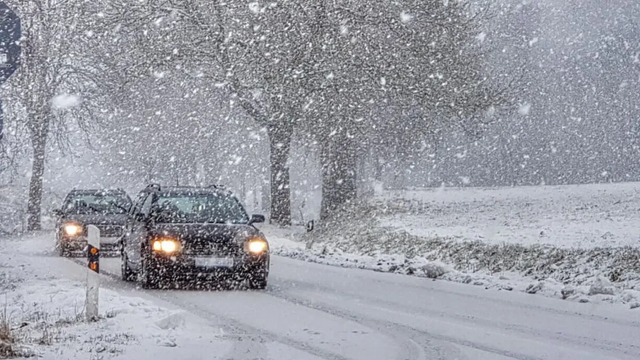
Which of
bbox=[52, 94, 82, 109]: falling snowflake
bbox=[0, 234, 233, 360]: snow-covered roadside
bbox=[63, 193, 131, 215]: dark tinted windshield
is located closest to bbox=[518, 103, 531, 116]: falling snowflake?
bbox=[52, 94, 82, 109]: falling snowflake

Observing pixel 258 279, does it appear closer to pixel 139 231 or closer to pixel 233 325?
pixel 139 231

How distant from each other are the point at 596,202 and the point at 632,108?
36.7 meters

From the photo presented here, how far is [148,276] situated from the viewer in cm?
1295

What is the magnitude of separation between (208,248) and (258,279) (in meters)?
0.95

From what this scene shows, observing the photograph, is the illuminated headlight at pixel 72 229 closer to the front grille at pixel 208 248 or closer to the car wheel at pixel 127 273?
the car wheel at pixel 127 273

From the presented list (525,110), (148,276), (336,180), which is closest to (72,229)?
(148,276)

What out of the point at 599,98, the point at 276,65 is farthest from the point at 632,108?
the point at 276,65

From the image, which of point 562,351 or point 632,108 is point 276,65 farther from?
point 632,108

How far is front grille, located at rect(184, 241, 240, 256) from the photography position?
42.1 ft

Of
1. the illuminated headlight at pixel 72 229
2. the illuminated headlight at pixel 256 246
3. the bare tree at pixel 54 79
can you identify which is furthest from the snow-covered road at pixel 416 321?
the bare tree at pixel 54 79

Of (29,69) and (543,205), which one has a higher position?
(29,69)

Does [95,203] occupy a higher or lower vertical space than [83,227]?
higher

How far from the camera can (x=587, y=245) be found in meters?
16.3

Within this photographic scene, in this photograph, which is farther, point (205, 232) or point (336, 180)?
point (336, 180)
